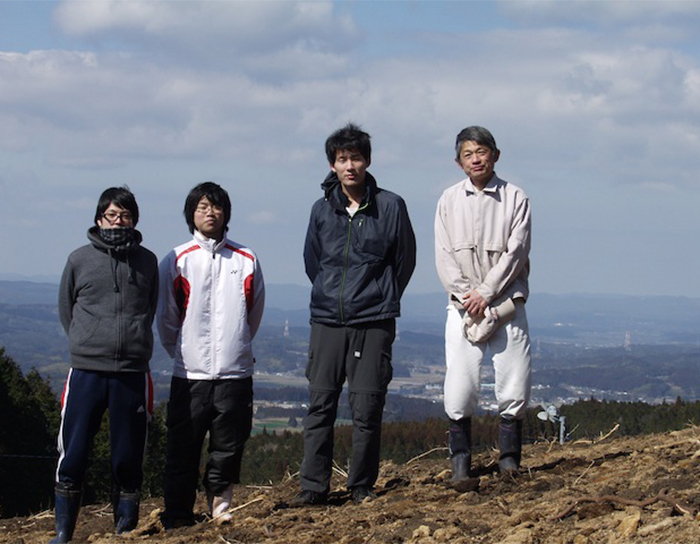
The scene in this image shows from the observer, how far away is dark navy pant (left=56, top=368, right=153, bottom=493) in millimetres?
5789

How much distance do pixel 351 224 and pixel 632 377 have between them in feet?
568

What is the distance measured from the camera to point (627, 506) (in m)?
5.09

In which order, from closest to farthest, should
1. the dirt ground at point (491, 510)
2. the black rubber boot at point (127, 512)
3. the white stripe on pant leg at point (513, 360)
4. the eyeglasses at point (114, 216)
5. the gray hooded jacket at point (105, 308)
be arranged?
the dirt ground at point (491, 510) < the gray hooded jacket at point (105, 308) < the eyeglasses at point (114, 216) < the black rubber boot at point (127, 512) < the white stripe on pant leg at point (513, 360)

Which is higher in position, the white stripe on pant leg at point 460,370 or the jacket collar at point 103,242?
the jacket collar at point 103,242

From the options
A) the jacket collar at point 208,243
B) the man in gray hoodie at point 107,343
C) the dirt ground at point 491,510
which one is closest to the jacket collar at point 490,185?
the jacket collar at point 208,243

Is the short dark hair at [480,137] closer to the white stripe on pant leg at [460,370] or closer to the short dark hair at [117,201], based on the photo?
the white stripe on pant leg at [460,370]

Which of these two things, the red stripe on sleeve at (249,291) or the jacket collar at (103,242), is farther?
the red stripe on sleeve at (249,291)

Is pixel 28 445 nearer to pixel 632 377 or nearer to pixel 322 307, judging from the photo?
pixel 322 307

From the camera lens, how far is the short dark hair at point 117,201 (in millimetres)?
5859

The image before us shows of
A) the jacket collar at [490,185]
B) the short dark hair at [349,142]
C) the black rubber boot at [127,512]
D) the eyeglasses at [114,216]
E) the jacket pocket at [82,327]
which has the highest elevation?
the short dark hair at [349,142]

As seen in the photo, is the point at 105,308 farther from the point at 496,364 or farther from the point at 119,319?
the point at 496,364

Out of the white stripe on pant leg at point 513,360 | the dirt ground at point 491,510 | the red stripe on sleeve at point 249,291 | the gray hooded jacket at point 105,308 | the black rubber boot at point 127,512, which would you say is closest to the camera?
the dirt ground at point 491,510

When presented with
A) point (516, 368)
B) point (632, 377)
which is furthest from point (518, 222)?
point (632, 377)

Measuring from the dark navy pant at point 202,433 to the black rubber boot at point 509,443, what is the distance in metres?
1.64
